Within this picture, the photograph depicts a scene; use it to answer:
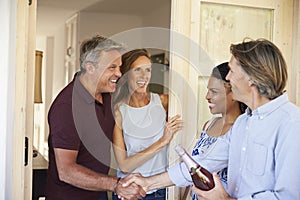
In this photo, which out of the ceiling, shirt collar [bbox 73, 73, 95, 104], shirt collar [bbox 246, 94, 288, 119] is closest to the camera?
shirt collar [bbox 246, 94, 288, 119]

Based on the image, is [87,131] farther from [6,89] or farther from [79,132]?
[6,89]

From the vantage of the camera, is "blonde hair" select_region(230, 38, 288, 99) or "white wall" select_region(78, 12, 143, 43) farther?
"white wall" select_region(78, 12, 143, 43)

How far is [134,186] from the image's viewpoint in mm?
2234

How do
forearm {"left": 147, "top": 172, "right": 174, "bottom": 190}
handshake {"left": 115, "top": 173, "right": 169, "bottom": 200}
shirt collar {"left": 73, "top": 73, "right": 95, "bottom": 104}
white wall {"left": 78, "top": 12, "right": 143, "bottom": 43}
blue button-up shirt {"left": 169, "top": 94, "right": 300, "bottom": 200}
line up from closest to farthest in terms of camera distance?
blue button-up shirt {"left": 169, "top": 94, "right": 300, "bottom": 200}, forearm {"left": 147, "top": 172, "right": 174, "bottom": 190}, handshake {"left": 115, "top": 173, "right": 169, "bottom": 200}, shirt collar {"left": 73, "top": 73, "right": 95, "bottom": 104}, white wall {"left": 78, "top": 12, "right": 143, "bottom": 43}

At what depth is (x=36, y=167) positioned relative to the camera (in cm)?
360

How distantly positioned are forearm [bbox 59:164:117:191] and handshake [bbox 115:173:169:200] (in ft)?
0.24

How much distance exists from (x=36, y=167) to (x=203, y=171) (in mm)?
2238

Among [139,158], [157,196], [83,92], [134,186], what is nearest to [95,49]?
[83,92]

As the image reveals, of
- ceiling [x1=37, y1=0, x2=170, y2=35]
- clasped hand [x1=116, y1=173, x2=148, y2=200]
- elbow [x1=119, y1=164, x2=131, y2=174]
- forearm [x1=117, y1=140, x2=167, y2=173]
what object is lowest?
clasped hand [x1=116, y1=173, x2=148, y2=200]

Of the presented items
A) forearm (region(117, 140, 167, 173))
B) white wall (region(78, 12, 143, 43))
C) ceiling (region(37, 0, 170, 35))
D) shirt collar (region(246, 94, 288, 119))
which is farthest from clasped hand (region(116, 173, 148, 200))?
white wall (region(78, 12, 143, 43))

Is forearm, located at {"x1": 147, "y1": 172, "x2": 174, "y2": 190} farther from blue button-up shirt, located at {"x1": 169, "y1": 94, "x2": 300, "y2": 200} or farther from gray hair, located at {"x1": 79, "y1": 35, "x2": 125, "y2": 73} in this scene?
gray hair, located at {"x1": 79, "y1": 35, "x2": 125, "y2": 73}

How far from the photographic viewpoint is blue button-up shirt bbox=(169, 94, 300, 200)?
4.88 ft

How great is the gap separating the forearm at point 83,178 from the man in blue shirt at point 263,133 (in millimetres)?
646

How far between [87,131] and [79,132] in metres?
0.06
